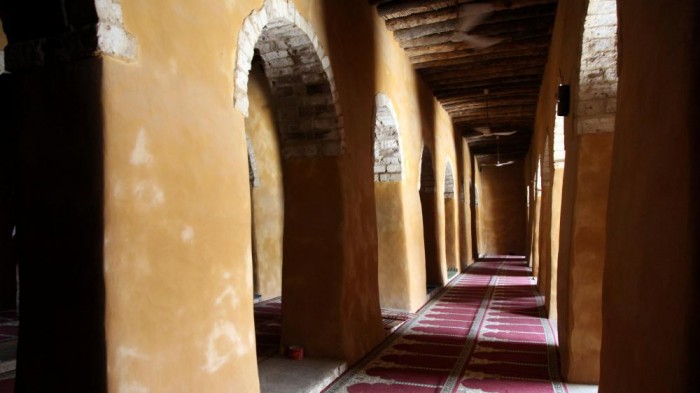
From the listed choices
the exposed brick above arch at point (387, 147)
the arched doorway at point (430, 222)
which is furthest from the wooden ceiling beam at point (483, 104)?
the exposed brick above arch at point (387, 147)

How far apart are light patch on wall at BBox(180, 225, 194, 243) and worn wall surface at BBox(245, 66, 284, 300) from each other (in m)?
6.54

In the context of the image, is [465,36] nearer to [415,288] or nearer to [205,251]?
[415,288]

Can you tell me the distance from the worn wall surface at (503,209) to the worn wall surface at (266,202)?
47.5 feet

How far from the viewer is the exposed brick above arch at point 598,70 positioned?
383 cm

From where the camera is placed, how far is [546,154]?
8.95 metres

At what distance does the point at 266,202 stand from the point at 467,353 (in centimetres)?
506

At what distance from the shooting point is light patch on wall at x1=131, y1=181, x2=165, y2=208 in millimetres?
2391

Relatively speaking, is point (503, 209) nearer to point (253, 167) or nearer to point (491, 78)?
point (491, 78)

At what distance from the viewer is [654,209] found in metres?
2.12

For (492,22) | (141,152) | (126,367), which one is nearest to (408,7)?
(492,22)

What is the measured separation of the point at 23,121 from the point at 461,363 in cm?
434

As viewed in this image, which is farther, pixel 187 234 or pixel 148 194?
pixel 187 234

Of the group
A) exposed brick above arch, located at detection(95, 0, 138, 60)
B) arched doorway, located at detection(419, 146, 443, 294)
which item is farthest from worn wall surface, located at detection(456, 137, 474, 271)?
exposed brick above arch, located at detection(95, 0, 138, 60)

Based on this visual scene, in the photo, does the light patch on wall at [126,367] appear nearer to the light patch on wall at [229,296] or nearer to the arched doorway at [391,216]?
the light patch on wall at [229,296]
